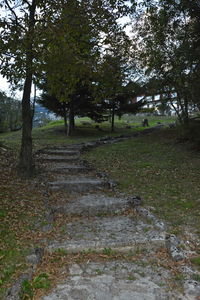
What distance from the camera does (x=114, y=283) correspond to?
3.16 m

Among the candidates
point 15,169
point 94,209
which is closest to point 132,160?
point 15,169

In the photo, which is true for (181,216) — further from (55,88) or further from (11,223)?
(55,88)

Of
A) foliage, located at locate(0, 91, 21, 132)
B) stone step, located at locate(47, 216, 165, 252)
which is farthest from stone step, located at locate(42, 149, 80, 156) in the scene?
foliage, located at locate(0, 91, 21, 132)

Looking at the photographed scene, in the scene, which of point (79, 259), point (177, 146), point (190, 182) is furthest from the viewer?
point (177, 146)

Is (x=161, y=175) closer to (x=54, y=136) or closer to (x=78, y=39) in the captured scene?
(x=78, y=39)

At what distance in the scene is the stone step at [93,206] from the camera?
18.4ft

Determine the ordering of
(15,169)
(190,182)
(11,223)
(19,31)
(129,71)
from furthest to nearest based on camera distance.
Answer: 1. (129,71)
2. (15,169)
3. (190,182)
4. (19,31)
5. (11,223)

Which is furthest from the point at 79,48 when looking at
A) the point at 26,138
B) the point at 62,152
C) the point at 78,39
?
the point at 62,152

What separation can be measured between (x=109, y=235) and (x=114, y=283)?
1280 mm

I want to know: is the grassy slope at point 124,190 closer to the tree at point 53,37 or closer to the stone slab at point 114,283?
the stone slab at point 114,283

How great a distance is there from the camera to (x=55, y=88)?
7.32 metres

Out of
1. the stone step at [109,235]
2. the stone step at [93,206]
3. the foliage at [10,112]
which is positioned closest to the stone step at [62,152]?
the stone step at [93,206]

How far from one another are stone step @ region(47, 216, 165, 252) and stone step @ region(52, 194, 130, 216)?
39cm

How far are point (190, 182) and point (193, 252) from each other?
4.21 metres
